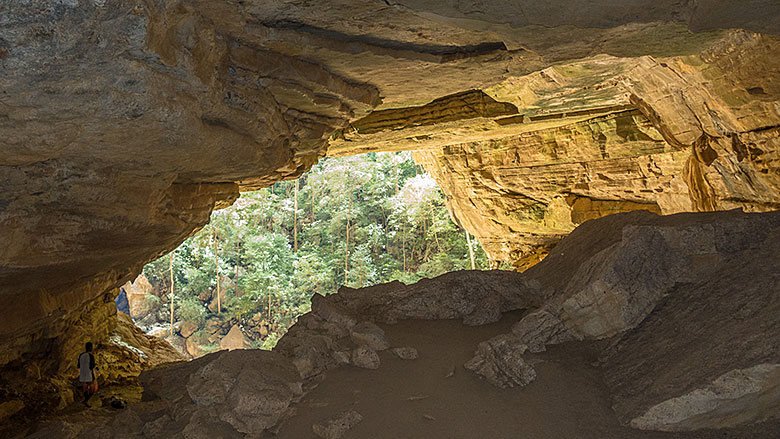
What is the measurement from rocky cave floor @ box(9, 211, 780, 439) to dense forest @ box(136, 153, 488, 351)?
59.1 feet

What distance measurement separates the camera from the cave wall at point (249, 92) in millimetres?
3428

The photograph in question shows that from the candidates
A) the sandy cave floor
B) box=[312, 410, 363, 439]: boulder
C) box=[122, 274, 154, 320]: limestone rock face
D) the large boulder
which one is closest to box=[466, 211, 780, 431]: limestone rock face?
the sandy cave floor

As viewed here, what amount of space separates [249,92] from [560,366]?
12.6 feet

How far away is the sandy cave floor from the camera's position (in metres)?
3.69

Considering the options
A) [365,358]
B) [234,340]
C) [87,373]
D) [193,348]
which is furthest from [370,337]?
[193,348]

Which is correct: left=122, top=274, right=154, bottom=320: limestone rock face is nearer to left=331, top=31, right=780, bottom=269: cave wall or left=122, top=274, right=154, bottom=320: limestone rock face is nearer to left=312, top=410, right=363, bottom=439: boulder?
left=331, top=31, right=780, bottom=269: cave wall

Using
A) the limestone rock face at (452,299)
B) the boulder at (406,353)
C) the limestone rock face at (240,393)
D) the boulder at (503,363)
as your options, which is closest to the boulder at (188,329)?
the limestone rock face at (452,299)

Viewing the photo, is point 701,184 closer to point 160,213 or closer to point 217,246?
point 160,213

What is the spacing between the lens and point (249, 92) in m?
4.95

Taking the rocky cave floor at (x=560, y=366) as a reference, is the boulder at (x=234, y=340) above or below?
below

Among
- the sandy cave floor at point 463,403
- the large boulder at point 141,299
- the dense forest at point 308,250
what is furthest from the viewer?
the large boulder at point 141,299

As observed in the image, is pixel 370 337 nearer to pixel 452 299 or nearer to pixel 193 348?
pixel 452 299

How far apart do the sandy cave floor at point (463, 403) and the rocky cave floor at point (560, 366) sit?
0.5 inches

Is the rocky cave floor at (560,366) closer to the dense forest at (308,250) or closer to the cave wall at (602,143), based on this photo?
the cave wall at (602,143)
